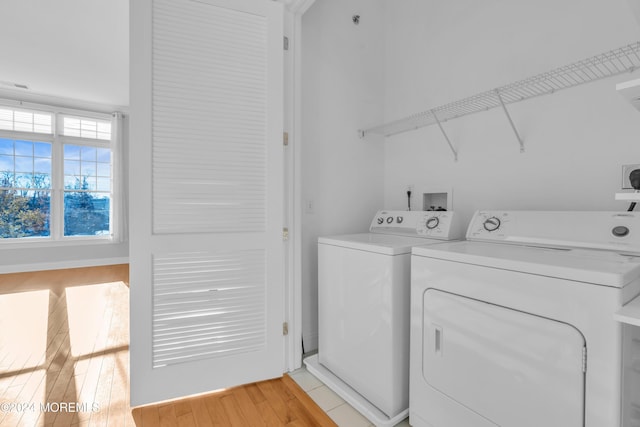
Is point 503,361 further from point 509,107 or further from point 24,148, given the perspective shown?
point 24,148

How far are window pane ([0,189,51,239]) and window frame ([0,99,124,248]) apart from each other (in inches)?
3.1

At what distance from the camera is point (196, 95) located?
64.9 inches

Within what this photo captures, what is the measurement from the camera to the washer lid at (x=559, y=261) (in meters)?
0.83

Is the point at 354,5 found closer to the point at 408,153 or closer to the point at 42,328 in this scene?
the point at 408,153

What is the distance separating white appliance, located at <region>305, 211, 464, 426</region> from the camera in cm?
143

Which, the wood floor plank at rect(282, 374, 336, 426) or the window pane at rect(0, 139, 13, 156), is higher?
the window pane at rect(0, 139, 13, 156)

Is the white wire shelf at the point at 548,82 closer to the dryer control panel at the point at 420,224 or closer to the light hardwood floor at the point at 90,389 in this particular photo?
the dryer control panel at the point at 420,224

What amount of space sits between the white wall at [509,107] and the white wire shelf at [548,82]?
1.7 inches

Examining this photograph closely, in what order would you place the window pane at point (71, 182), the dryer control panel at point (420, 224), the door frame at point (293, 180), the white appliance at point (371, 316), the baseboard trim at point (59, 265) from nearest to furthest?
the white appliance at point (371, 316) → the dryer control panel at point (420, 224) → the door frame at point (293, 180) → the baseboard trim at point (59, 265) → the window pane at point (71, 182)

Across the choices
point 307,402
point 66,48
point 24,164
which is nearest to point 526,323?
point 307,402

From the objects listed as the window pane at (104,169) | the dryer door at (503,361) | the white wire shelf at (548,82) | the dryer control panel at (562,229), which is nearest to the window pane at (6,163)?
the window pane at (104,169)

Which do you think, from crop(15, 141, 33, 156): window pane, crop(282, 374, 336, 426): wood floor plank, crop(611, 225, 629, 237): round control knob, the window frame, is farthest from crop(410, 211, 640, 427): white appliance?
crop(15, 141, 33, 156): window pane

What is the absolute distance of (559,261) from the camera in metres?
0.97

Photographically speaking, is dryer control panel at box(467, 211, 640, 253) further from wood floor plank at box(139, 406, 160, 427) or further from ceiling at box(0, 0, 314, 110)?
wood floor plank at box(139, 406, 160, 427)
